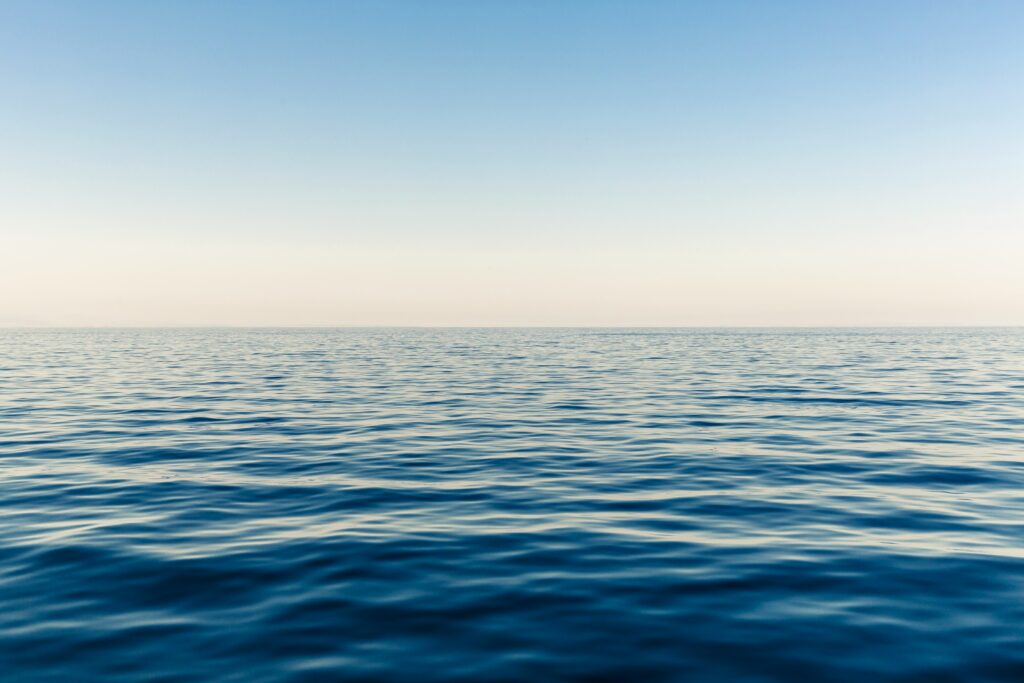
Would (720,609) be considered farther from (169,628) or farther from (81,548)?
(81,548)

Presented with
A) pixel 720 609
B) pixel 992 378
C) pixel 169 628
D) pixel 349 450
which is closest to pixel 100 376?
pixel 349 450

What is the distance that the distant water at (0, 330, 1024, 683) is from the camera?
5.95 m

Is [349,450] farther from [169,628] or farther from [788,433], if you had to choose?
[788,433]

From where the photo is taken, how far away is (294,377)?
3688cm

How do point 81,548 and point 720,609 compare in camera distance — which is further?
point 81,548

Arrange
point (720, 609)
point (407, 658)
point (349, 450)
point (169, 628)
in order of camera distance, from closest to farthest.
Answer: point (407, 658) < point (169, 628) < point (720, 609) < point (349, 450)

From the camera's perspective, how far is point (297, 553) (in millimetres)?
8609

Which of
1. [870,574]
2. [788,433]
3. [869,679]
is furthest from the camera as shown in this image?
[788,433]

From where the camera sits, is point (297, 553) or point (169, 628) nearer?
point (169, 628)

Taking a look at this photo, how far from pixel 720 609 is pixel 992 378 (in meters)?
35.9

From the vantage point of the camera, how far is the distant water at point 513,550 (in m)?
5.95

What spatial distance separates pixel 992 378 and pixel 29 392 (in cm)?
4434

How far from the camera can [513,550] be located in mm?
8734

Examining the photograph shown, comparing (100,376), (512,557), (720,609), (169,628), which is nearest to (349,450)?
(512,557)
